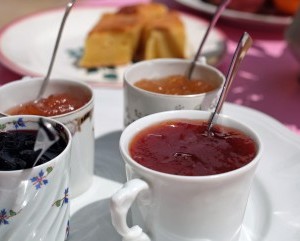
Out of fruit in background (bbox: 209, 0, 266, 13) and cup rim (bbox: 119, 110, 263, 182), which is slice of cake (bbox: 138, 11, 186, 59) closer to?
fruit in background (bbox: 209, 0, 266, 13)

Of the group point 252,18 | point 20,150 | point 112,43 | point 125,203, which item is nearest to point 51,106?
point 20,150

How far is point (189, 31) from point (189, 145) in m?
1.09

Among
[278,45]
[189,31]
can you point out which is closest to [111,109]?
[189,31]

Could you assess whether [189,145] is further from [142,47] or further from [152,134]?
[142,47]

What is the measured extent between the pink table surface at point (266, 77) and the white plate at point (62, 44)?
6 centimetres

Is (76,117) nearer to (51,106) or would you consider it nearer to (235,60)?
(51,106)

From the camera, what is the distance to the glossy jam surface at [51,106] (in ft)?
2.98

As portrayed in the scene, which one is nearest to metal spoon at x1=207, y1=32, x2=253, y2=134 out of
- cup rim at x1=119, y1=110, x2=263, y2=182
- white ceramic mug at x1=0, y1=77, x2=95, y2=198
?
cup rim at x1=119, y1=110, x2=263, y2=182

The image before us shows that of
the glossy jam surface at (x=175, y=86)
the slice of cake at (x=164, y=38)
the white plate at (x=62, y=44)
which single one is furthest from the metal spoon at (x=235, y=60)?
the slice of cake at (x=164, y=38)

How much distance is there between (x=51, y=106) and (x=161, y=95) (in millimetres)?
222

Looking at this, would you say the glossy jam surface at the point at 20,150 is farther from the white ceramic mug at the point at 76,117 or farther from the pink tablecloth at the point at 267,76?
the pink tablecloth at the point at 267,76

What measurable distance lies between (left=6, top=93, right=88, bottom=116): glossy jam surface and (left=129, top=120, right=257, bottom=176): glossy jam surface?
0.18 m

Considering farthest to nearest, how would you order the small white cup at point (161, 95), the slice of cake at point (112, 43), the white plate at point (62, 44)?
the slice of cake at point (112, 43), the white plate at point (62, 44), the small white cup at point (161, 95)

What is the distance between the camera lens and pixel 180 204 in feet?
2.34
